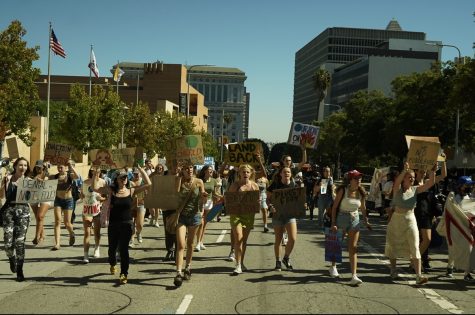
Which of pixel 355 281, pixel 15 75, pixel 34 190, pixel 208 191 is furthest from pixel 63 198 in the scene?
pixel 15 75

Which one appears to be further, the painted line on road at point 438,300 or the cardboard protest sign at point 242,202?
the cardboard protest sign at point 242,202

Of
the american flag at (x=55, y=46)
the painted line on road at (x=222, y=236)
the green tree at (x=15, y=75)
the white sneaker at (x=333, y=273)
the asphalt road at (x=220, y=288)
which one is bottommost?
the painted line on road at (x=222, y=236)

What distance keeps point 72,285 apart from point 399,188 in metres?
5.06

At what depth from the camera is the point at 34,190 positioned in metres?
9.10

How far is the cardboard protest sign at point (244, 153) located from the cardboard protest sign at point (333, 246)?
326cm

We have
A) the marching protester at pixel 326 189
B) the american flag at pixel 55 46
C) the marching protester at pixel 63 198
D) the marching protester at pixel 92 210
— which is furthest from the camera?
the american flag at pixel 55 46

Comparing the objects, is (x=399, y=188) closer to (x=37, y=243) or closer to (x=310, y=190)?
(x=37, y=243)

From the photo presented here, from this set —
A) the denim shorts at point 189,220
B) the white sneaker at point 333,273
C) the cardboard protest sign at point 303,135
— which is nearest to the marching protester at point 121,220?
the denim shorts at point 189,220

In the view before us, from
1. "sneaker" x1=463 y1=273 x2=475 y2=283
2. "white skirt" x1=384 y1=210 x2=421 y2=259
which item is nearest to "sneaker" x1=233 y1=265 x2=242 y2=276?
"white skirt" x1=384 y1=210 x2=421 y2=259

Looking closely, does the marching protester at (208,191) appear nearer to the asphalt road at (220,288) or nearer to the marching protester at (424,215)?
the asphalt road at (220,288)

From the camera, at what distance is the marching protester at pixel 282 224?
9594 millimetres

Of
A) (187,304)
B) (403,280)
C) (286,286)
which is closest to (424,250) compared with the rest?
(403,280)

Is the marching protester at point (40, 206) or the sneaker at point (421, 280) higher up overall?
the marching protester at point (40, 206)

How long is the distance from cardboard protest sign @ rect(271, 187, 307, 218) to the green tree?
1893 centimetres
